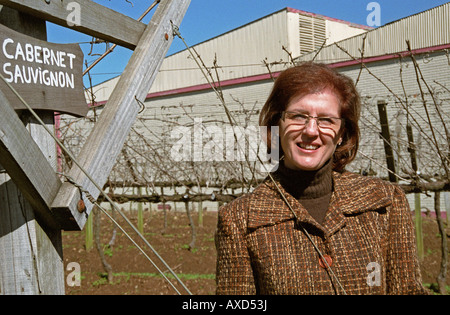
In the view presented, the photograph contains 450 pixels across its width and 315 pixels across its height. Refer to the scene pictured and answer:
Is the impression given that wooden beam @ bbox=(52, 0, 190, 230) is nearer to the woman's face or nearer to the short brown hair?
the short brown hair

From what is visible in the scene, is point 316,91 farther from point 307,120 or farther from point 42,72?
point 42,72

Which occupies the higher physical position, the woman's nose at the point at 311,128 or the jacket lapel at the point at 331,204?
the woman's nose at the point at 311,128

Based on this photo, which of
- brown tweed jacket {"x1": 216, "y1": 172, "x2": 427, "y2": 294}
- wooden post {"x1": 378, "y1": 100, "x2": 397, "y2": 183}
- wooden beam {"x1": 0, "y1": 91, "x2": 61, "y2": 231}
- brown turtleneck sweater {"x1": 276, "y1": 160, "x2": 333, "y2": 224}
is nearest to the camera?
wooden beam {"x1": 0, "y1": 91, "x2": 61, "y2": 231}

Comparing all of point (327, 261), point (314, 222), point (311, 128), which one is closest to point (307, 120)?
point (311, 128)

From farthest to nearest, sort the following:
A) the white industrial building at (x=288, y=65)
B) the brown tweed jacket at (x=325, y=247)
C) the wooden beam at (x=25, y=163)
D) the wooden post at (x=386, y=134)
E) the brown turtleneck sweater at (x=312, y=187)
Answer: the white industrial building at (x=288, y=65) < the wooden post at (x=386, y=134) < the brown turtleneck sweater at (x=312, y=187) < the brown tweed jacket at (x=325, y=247) < the wooden beam at (x=25, y=163)

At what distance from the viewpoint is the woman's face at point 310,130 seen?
1698mm

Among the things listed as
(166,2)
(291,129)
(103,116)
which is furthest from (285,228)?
(166,2)

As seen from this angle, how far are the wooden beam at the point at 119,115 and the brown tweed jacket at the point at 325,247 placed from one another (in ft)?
1.71

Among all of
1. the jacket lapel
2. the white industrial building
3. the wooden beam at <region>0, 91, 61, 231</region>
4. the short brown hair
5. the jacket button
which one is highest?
the white industrial building

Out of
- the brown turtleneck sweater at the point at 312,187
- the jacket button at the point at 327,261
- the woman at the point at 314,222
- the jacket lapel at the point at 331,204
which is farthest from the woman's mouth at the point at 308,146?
the jacket button at the point at 327,261

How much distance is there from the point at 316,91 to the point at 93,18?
938 mm

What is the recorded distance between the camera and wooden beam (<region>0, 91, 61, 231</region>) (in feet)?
5.03

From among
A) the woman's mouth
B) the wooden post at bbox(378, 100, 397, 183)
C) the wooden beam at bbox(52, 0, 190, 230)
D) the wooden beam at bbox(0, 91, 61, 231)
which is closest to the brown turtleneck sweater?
the woman's mouth

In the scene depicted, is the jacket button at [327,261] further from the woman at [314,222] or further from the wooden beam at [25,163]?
the wooden beam at [25,163]
